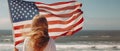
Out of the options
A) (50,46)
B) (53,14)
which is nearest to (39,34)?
(50,46)

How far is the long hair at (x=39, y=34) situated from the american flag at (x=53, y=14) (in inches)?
79.9

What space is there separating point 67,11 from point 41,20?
2.84 meters

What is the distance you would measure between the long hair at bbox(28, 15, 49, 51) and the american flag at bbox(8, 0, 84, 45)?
6.66ft

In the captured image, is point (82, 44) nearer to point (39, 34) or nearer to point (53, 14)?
point (53, 14)

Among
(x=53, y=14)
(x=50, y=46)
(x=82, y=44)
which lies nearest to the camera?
(x=50, y=46)

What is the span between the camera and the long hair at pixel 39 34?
446 centimetres

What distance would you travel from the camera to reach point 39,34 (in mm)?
4449

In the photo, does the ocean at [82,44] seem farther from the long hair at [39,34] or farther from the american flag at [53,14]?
the long hair at [39,34]

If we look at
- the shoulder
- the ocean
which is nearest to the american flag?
the shoulder

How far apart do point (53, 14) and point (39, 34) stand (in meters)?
2.71

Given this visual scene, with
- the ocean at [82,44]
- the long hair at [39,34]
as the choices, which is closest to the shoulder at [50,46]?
the long hair at [39,34]

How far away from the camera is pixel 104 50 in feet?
93.0

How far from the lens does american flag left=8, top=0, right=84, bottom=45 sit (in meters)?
6.66

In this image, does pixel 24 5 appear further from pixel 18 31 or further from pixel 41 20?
pixel 41 20
